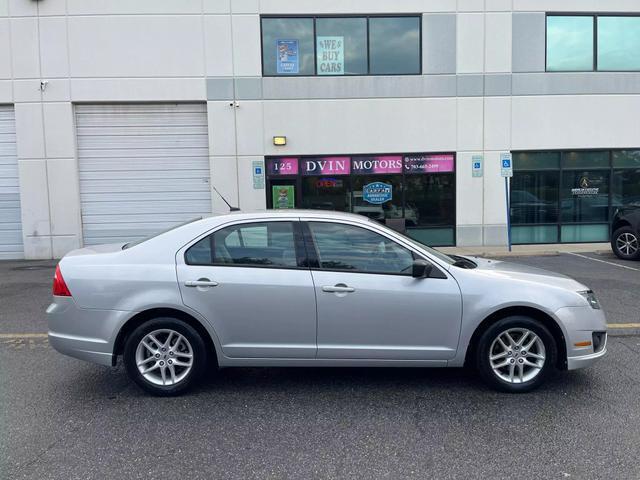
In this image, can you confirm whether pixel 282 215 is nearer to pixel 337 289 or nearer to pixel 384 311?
pixel 337 289

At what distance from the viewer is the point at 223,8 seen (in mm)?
13844

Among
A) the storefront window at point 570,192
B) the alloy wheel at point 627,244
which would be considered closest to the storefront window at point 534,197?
the storefront window at point 570,192

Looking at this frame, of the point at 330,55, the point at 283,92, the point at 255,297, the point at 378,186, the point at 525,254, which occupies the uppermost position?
the point at 330,55

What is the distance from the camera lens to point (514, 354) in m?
4.27

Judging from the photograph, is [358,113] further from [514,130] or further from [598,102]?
[598,102]

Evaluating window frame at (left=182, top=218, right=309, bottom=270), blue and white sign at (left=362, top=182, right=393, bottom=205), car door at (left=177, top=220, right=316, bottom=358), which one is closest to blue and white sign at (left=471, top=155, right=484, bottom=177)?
blue and white sign at (left=362, top=182, right=393, bottom=205)

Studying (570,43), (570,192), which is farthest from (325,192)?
(570,43)

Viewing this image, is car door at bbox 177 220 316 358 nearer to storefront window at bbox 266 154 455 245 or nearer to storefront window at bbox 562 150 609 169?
storefront window at bbox 266 154 455 245

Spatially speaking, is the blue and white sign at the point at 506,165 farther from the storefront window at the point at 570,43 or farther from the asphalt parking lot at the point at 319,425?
the asphalt parking lot at the point at 319,425

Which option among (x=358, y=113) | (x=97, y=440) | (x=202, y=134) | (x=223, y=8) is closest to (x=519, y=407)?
(x=97, y=440)

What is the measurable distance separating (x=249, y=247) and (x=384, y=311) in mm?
1278

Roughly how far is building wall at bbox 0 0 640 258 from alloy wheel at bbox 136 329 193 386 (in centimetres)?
1010

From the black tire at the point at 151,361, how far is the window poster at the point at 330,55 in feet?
37.3

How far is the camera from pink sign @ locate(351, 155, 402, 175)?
1445cm
